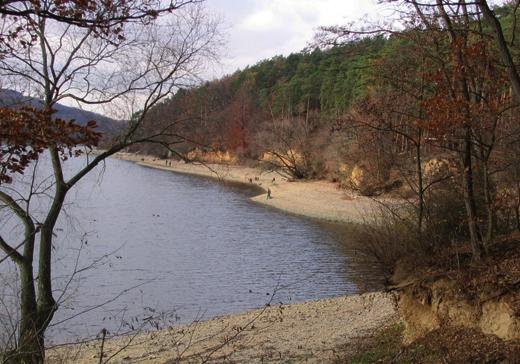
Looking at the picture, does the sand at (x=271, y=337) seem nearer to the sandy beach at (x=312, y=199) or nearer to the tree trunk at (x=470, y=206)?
the tree trunk at (x=470, y=206)

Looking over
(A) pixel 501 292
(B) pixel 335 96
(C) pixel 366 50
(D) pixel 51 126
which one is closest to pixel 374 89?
(C) pixel 366 50

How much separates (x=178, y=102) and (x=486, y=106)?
20.2 ft

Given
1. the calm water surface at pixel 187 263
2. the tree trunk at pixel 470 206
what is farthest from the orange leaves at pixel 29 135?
the tree trunk at pixel 470 206

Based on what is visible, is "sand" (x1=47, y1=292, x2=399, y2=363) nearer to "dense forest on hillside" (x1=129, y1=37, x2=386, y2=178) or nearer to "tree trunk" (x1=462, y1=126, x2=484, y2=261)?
"tree trunk" (x1=462, y1=126, x2=484, y2=261)

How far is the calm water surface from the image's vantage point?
607 inches

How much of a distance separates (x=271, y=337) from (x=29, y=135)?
27.9 ft

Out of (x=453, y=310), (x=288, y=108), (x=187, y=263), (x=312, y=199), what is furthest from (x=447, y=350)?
(x=288, y=108)

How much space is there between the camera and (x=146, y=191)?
49531 mm

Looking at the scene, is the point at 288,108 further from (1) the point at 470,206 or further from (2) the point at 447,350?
(2) the point at 447,350

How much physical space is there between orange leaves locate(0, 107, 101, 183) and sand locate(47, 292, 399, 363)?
4.92 m

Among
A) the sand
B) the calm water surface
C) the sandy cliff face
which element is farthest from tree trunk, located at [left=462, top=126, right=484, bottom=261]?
the calm water surface

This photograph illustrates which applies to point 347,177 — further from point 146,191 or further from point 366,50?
point 366,50

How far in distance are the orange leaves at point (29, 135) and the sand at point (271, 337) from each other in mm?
4917

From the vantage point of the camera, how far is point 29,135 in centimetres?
364
